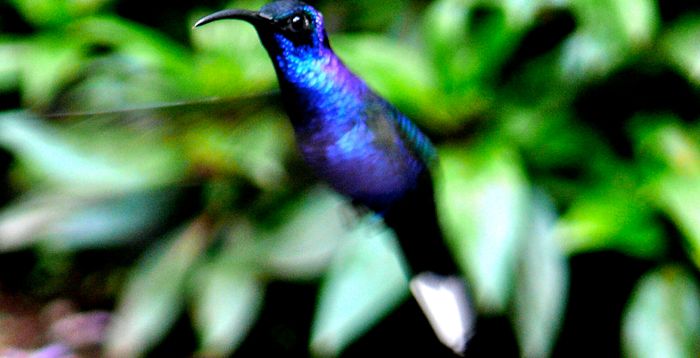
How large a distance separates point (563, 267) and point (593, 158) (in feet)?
0.93

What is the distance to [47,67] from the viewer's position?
2090 millimetres

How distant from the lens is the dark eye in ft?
1.41

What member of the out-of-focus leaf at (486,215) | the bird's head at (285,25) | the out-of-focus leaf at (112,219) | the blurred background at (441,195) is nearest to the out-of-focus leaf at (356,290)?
the blurred background at (441,195)

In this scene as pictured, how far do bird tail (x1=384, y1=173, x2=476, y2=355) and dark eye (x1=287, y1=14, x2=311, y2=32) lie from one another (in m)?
0.15

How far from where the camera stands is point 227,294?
1.73m

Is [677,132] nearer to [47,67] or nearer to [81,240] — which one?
[81,240]

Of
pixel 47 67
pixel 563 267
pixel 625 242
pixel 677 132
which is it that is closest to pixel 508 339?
pixel 563 267

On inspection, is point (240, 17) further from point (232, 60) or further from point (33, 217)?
point (33, 217)

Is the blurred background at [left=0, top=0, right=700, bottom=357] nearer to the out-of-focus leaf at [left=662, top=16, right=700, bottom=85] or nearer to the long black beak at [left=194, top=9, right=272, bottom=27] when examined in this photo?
the out-of-focus leaf at [left=662, top=16, right=700, bottom=85]

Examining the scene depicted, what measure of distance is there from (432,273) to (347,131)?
185 mm

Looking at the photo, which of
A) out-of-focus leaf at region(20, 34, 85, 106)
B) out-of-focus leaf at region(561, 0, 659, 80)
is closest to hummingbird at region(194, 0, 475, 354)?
out-of-focus leaf at region(561, 0, 659, 80)

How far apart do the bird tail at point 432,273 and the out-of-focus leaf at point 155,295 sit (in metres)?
1.28

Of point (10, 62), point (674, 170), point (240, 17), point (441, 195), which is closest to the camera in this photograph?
point (240, 17)

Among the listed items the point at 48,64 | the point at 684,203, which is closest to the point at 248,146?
the point at 48,64
